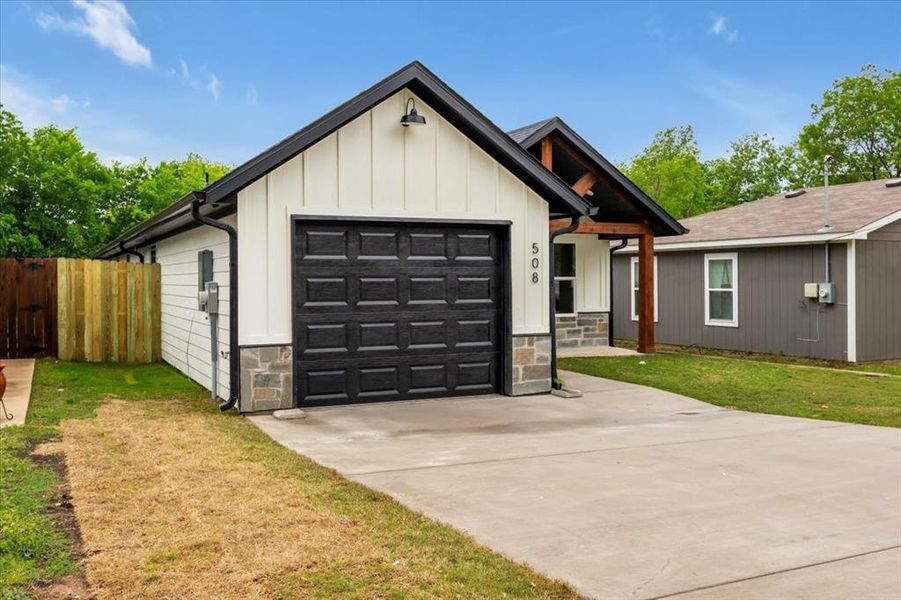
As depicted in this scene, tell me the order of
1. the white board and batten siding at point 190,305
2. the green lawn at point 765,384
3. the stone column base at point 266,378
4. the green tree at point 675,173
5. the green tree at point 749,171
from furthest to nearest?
1. the green tree at point 675,173
2. the green tree at point 749,171
3. the green lawn at point 765,384
4. the white board and batten siding at point 190,305
5. the stone column base at point 266,378

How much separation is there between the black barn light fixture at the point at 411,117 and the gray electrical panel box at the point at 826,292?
31.8 feet

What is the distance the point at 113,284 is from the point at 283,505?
10.9 metres

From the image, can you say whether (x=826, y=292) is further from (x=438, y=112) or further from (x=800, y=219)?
(x=438, y=112)

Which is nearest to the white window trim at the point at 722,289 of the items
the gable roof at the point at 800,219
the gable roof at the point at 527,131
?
the gable roof at the point at 800,219

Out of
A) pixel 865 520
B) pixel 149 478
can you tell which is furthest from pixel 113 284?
pixel 865 520

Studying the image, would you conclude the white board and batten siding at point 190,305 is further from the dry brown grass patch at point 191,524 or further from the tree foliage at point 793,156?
the tree foliage at point 793,156

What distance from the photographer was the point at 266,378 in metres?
9.17

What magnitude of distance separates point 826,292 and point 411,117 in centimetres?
988

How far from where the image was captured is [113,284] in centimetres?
1474

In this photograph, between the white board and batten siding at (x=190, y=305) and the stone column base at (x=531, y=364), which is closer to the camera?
the white board and batten siding at (x=190, y=305)

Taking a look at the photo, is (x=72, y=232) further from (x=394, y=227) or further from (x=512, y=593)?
(x=512, y=593)

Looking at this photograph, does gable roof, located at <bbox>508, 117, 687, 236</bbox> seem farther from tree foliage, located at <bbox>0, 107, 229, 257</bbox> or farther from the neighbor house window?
tree foliage, located at <bbox>0, 107, 229, 257</bbox>

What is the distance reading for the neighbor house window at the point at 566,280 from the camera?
673 inches

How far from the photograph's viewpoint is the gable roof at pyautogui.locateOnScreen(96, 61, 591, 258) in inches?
343
